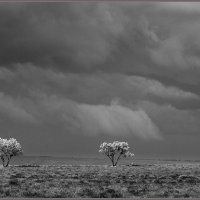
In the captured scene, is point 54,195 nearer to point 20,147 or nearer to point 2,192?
point 2,192

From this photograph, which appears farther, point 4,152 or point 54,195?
point 4,152

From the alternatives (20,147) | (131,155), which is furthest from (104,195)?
(131,155)

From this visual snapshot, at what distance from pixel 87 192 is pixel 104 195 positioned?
1.88m

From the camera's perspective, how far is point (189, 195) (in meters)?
35.5

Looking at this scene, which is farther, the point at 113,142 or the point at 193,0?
the point at 113,142

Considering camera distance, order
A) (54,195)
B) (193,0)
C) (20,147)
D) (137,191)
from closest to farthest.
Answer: (193,0) → (54,195) → (137,191) → (20,147)

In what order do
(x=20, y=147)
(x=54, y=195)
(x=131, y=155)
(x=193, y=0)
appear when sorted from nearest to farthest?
1. (x=193, y=0)
2. (x=54, y=195)
3. (x=20, y=147)
4. (x=131, y=155)

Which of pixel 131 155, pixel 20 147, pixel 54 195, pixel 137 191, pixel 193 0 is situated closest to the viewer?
pixel 193 0

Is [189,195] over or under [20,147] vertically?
under

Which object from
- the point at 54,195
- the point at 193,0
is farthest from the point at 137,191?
the point at 193,0

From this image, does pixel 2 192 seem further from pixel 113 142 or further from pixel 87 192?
pixel 113 142

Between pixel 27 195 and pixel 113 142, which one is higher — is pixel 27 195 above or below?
below

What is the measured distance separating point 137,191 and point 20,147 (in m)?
90.3

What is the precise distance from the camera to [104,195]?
114 ft
